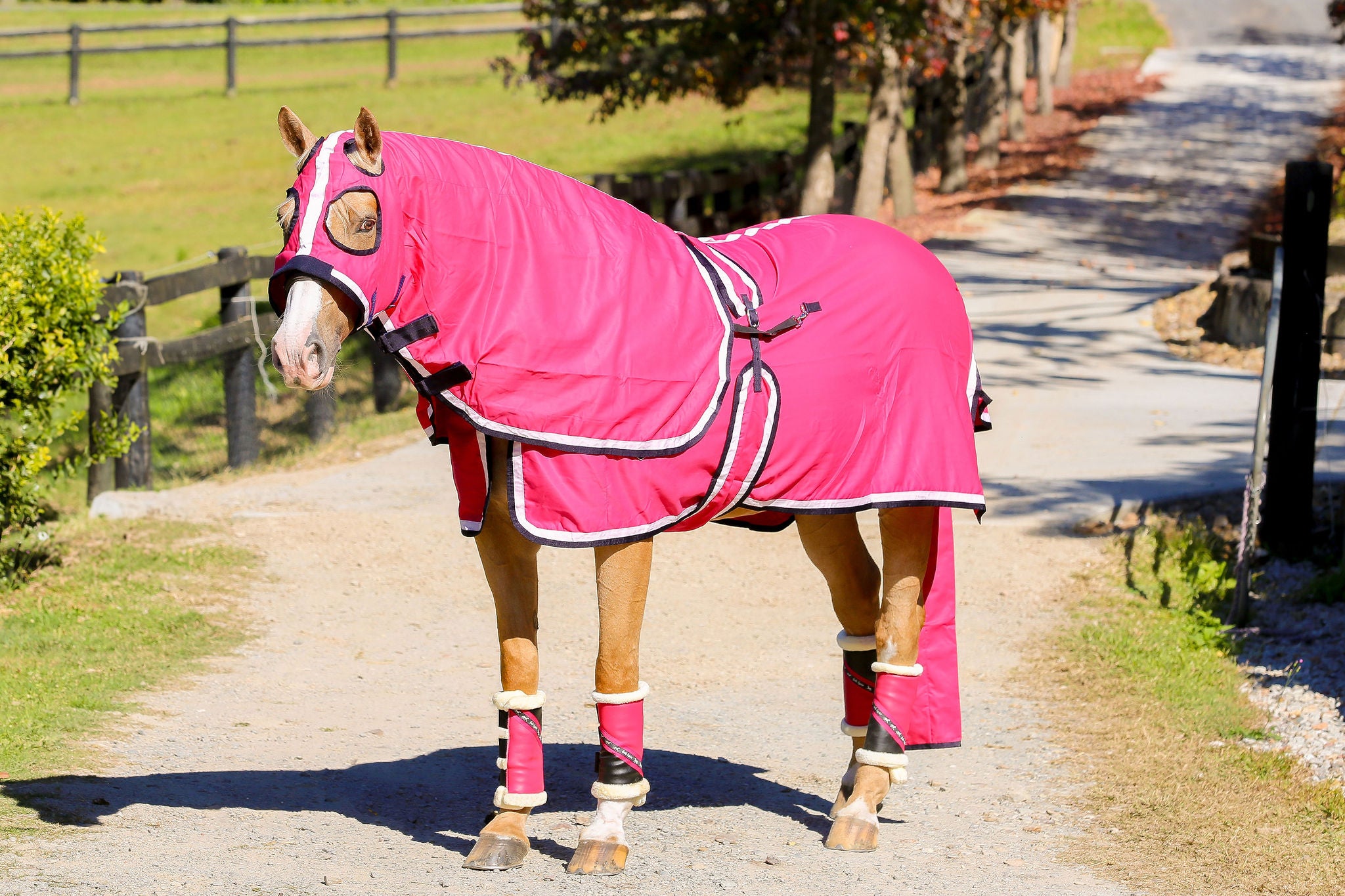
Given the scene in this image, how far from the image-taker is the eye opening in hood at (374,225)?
3.43 metres

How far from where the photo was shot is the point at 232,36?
30.8 meters

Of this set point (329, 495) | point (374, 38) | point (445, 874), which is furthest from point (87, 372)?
point (374, 38)

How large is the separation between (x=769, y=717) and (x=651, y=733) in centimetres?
Result: 51

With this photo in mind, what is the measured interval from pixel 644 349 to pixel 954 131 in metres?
18.5

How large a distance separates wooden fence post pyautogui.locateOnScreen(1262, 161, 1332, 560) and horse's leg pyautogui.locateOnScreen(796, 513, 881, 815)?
3.90m

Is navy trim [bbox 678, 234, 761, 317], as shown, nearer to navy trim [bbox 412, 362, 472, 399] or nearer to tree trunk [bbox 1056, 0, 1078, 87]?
navy trim [bbox 412, 362, 472, 399]

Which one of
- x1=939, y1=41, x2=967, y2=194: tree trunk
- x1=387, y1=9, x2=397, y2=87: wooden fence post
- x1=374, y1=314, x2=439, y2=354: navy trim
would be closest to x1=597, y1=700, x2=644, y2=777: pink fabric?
x1=374, y1=314, x2=439, y2=354: navy trim

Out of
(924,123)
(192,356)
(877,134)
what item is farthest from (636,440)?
(924,123)

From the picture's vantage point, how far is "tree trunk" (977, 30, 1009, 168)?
2341cm

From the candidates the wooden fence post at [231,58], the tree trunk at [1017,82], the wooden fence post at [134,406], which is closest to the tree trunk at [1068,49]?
the tree trunk at [1017,82]

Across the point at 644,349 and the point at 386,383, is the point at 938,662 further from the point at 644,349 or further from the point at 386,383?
the point at 386,383

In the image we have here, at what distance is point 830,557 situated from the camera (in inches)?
179

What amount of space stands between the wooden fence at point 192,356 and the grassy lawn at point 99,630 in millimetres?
1116

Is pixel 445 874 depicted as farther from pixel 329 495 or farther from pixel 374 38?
pixel 374 38
